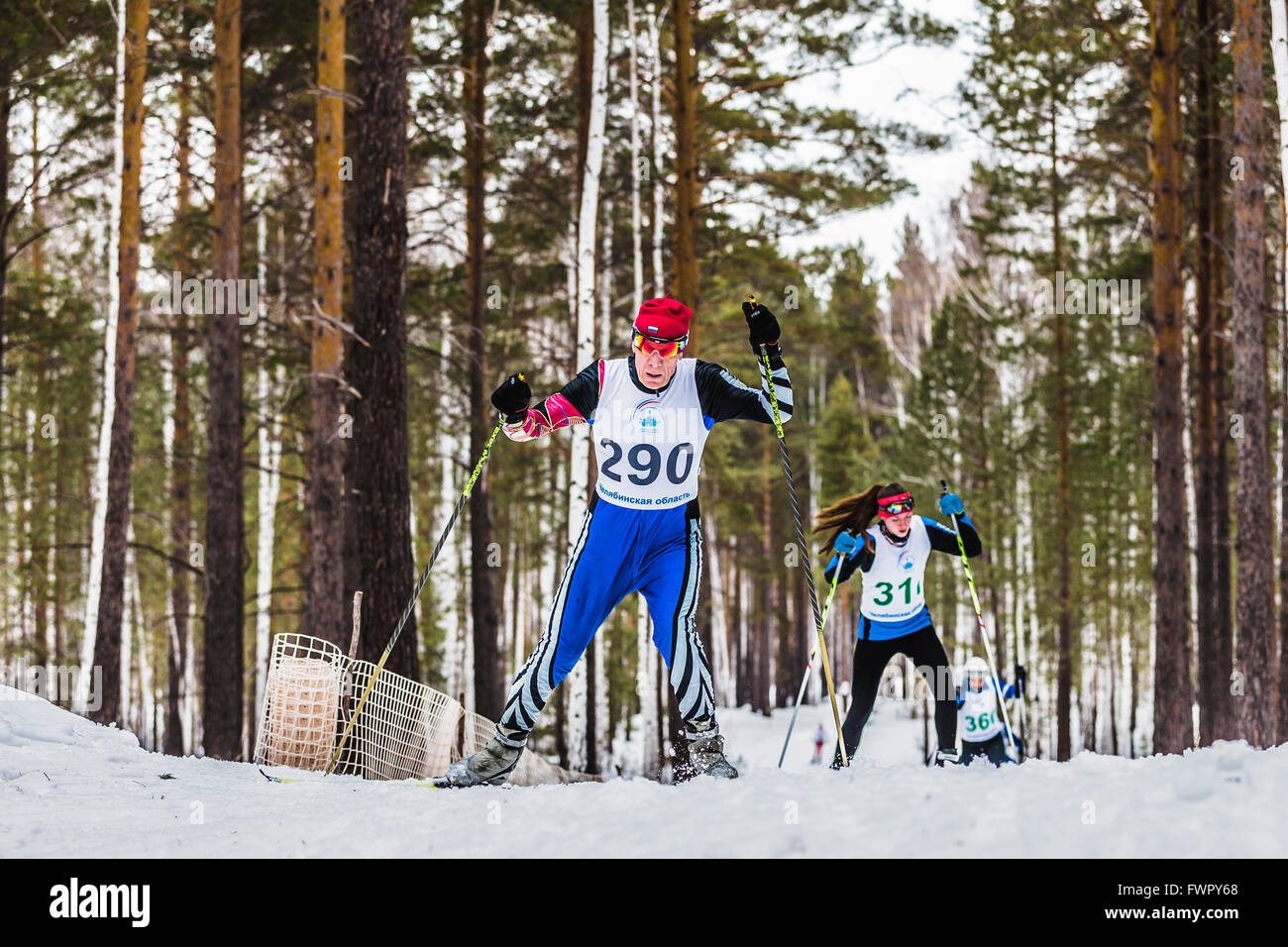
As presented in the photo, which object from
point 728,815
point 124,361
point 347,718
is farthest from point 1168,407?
point 124,361

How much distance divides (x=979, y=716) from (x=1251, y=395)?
4226 millimetres

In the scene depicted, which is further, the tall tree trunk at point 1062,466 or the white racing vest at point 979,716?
the tall tree trunk at point 1062,466

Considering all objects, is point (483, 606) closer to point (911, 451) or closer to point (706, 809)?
point (706, 809)

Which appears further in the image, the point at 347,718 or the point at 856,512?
the point at 856,512

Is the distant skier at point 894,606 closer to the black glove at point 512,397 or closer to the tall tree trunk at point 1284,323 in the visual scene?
the black glove at point 512,397

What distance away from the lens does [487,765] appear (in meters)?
4.99

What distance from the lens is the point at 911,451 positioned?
25906 millimetres

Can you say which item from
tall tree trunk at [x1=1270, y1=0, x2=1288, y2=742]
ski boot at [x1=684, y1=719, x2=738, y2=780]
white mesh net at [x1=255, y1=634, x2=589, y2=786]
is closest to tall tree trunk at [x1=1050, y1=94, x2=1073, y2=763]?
tall tree trunk at [x1=1270, y1=0, x2=1288, y2=742]

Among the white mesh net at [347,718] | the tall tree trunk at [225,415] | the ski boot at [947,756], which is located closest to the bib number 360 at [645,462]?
the white mesh net at [347,718]

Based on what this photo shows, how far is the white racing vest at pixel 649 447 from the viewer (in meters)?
4.80

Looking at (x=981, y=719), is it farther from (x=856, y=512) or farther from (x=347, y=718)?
(x=347, y=718)
